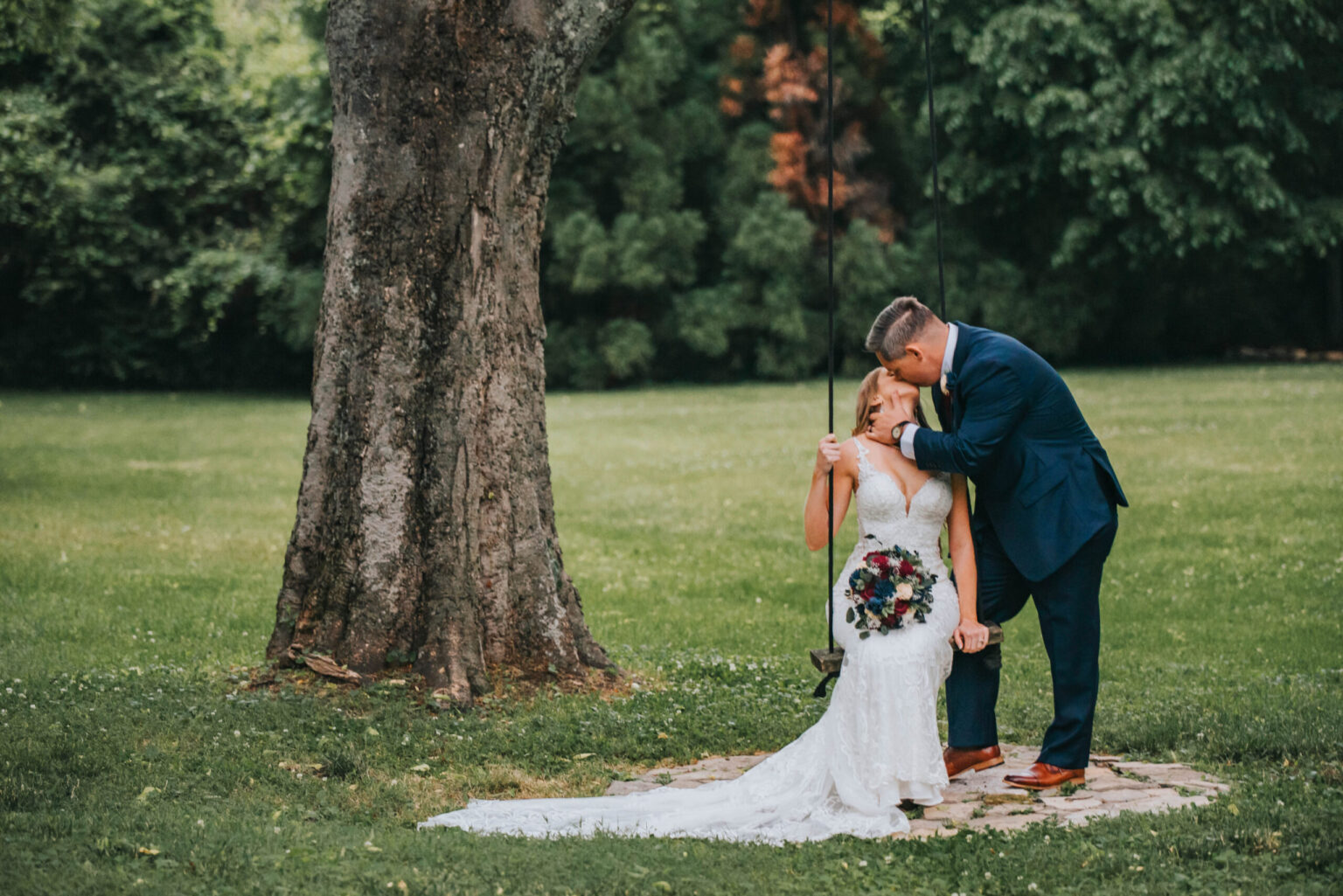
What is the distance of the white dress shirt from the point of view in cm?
607

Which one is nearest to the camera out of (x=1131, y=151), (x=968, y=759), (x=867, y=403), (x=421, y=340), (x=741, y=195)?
(x=867, y=403)

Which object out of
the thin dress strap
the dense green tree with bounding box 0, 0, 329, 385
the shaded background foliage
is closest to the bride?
the thin dress strap

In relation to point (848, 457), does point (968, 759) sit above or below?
below

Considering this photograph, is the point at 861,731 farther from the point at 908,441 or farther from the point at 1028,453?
the point at 1028,453

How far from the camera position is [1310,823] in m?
5.47

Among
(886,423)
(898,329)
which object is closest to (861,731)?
(886,423)

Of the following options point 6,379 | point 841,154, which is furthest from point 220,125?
point 841,154

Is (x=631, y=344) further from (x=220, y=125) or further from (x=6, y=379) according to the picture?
(x=6, y=379)

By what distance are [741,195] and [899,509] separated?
1318 inches

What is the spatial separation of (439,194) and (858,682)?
3.83m

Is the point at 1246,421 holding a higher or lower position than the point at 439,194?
lower

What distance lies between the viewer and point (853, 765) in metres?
5.98

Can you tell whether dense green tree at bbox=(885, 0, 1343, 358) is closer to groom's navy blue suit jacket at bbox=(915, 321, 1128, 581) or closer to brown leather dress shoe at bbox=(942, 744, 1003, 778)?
groom's navy blue suit jacket at bbox=(915, 321, 1128, 581)

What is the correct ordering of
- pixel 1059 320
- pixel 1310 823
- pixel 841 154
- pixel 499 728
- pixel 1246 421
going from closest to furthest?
pixel 1310 823 < pixel 499 728 < pixel 1246 421 < pixel 1059 320 < pixel 841 154
